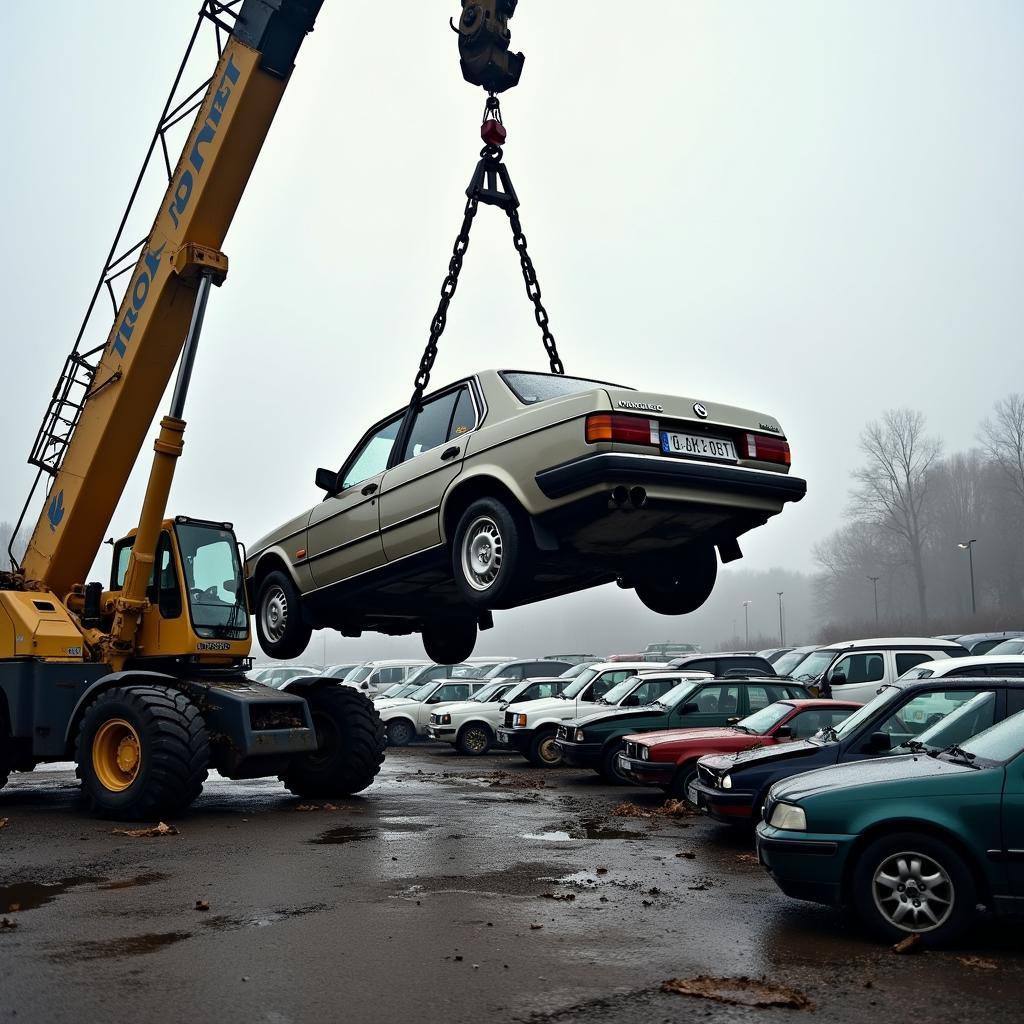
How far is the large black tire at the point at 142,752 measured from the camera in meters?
9.80

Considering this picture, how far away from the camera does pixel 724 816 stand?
Answer: 29.4ft

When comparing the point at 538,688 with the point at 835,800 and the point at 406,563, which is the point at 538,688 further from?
the point at 835,800

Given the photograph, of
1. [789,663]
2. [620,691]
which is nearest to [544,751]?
[620,691]

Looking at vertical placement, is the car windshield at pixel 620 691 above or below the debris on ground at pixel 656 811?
above

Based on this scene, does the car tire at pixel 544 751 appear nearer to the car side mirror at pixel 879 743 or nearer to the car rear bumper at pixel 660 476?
the car side mirror at pixel 879 743

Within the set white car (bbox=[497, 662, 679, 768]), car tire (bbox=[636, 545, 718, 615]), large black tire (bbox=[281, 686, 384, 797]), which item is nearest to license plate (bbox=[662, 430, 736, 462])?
car tire (bbox=[636, 545, 718, 615])

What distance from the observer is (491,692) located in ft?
68.1

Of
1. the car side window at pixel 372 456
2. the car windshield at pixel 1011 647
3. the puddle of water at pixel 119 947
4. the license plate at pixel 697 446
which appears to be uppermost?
the car side window at pixel 372 456

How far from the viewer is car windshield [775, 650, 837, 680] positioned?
18312 millimetres

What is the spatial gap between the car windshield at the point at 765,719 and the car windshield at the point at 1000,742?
447 centimetres

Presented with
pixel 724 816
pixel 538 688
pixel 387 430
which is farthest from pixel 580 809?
pixel 538 688

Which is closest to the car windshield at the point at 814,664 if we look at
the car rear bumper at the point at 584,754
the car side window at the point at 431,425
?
the car rear bumper at the point at 584,754

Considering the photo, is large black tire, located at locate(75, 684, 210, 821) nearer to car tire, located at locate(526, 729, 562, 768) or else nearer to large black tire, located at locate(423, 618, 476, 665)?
large black tire, located at locate(423, 618, 476, 665)

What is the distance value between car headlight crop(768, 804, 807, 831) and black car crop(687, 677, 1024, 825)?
1.20 meters
